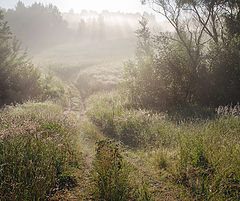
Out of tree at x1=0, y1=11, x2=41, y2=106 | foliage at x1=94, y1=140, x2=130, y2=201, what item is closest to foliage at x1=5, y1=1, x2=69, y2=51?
tree at x1=0, y1=11, x2=41, y2=106

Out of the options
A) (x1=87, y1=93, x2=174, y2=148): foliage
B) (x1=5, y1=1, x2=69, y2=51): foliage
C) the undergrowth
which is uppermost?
(x1=5, y1=1, x2=69, y2=51): foliage

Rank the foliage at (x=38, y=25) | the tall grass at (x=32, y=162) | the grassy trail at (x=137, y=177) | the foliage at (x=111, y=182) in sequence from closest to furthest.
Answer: the tall grass at (x=32, y=162) → the foliage at (x=111, y=182) → the grassy trail at (x=137, y=177) → the foliage at (x=38, y=25)

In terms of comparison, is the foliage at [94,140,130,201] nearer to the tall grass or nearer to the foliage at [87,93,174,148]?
the tall grass

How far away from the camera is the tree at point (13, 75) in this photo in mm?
13734

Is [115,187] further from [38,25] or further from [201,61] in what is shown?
[38,25]

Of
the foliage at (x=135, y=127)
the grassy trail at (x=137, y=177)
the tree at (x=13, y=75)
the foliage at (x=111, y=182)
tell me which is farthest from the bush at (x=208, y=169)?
the tree at (x=13, y=75)

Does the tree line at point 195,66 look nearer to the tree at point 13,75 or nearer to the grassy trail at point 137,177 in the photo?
the grassy trail at point 137,177

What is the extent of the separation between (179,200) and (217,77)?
1068cm

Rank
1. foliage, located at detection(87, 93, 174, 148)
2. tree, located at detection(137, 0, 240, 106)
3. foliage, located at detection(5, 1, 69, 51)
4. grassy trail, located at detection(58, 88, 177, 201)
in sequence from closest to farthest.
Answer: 1. grassy trail, located at detection(58, 88, 177, 201)
2. foliage, located at detection(87, 93, 174, 148)
3. tree, located at detection(137, 0, 240, 106)
4. foliage, located at detection(5, 1, 69, 51)

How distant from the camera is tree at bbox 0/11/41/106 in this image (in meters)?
13.7

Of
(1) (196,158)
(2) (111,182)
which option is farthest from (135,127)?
(2) (111,182)

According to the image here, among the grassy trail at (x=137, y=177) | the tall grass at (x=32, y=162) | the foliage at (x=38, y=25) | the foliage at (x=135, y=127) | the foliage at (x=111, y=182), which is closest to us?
the tall grass at (x=32, y=162)

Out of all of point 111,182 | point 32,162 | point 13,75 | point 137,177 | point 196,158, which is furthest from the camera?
point 13,75

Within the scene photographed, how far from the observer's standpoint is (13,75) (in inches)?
567
